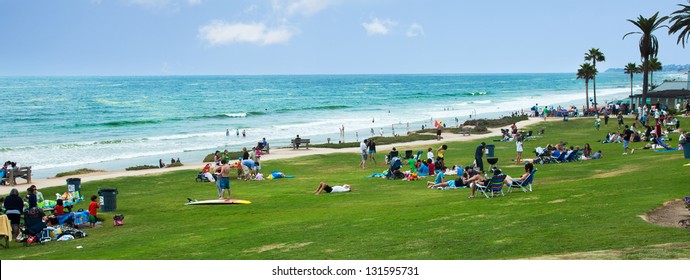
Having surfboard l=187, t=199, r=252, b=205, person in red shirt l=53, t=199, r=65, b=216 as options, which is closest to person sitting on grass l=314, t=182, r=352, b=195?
surfboard l=187, t=199, r=252, b=205

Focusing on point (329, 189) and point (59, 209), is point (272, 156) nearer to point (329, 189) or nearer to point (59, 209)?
point (329, 189)

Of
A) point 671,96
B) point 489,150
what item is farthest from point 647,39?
point 489,150

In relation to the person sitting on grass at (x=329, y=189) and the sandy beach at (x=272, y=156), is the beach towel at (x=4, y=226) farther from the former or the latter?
the sandy beach at (x=272, y=156)

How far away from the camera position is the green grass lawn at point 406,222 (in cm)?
1388

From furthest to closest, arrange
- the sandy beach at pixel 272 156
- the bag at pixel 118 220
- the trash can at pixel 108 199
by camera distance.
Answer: the sandy beach at pixel 272 156, the trash can at pixel 108 199, the bag at pixel 118 220

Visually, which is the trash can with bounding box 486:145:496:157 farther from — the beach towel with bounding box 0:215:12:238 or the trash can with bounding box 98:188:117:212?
the beach towel with bounding box 0:215:12:238

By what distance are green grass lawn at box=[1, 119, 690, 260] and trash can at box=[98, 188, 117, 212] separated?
1.59 feet

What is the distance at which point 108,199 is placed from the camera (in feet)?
75.9

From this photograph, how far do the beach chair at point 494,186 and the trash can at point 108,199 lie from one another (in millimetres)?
10842

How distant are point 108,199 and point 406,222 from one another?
33.6ft

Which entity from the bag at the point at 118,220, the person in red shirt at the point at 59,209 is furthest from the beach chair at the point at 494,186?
the person in red shirt at the point at 59,209

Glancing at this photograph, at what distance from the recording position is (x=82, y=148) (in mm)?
60531
